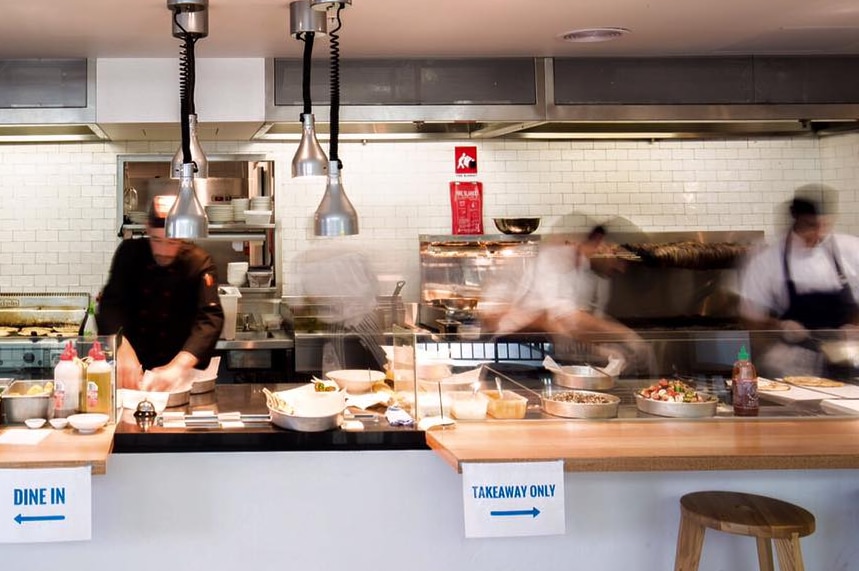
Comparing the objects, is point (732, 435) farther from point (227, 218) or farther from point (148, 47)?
point (227, 218)

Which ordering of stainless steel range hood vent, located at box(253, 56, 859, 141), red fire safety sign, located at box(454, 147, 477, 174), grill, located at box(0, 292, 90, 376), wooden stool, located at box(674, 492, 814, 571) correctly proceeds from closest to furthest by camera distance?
wooden stool, located at box(674, 492, 814, 571), stainless steel range hood vent, located at box(253, 56, 859, 141), grill, located at box(0, 292, 90, 376), red fire safety sign, located at box(454, 147, 477, 174)

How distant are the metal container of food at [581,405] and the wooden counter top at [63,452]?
1.62 m

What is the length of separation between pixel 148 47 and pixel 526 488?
3122mm

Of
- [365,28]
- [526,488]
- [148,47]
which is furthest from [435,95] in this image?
[526,488]

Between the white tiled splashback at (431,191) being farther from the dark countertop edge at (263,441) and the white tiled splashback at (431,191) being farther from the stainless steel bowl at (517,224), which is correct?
the dark countertop edge at (263,441)

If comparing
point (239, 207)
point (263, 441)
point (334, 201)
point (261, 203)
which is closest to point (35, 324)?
point (239, 207)

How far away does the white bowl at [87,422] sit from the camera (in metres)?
2.97

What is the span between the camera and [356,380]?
3.83 m

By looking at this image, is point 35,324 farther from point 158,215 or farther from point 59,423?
point 59,423

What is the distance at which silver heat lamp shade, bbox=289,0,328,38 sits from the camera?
3572mm

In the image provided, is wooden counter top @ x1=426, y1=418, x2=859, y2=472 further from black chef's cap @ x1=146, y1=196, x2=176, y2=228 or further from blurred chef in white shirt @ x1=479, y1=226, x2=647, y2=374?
black chef's cap @ x1=146, y1=196, x2=176, y2=228

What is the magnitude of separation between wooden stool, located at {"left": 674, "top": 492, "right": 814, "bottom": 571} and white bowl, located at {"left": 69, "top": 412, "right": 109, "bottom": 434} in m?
2.06

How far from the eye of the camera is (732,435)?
9.60ft

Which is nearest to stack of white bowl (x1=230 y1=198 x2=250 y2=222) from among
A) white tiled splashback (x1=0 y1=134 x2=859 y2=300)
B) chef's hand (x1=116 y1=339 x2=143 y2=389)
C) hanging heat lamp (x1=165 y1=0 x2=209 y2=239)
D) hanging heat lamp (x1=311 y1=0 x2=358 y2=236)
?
white tiled splashback (x1=0 y1=134 x2=859 y2=300)
